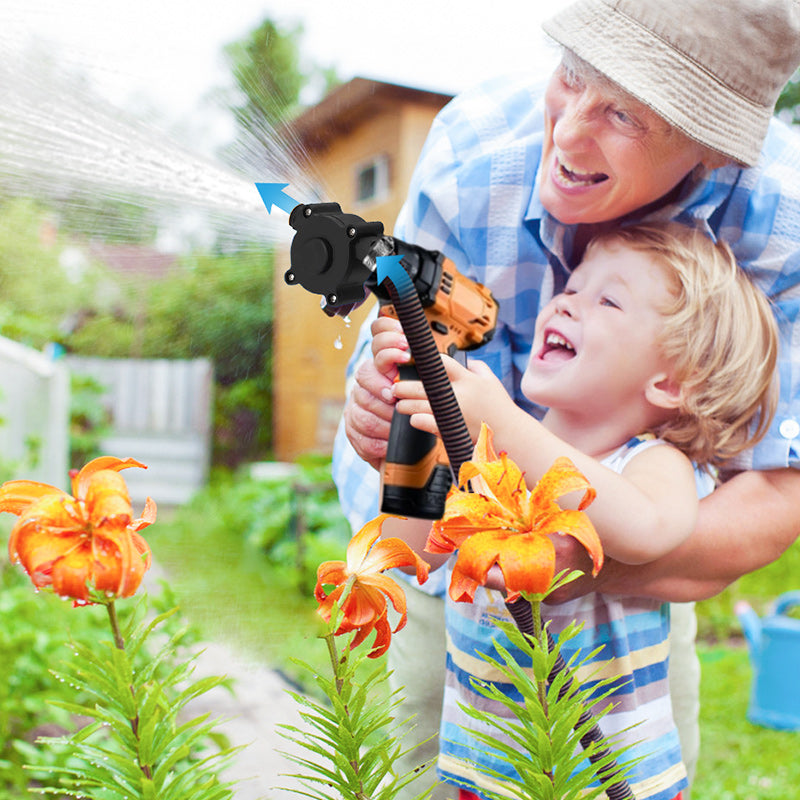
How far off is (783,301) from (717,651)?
2.89 meters

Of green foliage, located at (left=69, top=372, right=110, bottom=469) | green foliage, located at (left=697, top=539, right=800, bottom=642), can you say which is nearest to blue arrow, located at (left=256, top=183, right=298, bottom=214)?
green foliage, located at (left=697, top=539, right=800, bottom=642)

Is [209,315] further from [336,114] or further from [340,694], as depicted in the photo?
[340,694]

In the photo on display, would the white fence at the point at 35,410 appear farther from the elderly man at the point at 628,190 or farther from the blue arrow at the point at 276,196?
the blue arrow at the point at 276,196

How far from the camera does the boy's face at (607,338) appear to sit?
979mm

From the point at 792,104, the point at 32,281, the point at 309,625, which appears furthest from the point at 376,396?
the point at 792,104

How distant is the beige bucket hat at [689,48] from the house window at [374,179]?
0.44 m

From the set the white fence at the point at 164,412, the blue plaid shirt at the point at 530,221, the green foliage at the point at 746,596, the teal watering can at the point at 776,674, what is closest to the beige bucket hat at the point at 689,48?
the blue plaid shirt at the point at 530,221

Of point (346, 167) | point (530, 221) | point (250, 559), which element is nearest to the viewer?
point (346, 167)

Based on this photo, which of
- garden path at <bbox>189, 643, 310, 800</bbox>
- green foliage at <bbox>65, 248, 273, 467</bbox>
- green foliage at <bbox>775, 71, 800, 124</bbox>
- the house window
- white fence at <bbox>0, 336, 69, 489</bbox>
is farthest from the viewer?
white fence at <bbox>0, 336, 69, 489</bbox>

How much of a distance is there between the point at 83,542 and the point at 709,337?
2.59 ft

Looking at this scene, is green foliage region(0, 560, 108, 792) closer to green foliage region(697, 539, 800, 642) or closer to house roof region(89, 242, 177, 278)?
house roof region(89, 242, 177, 278)

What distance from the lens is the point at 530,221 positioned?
1.09 m

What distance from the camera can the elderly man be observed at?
2.82 feet

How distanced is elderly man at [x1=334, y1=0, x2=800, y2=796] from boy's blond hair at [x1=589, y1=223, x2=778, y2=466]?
48 mm
